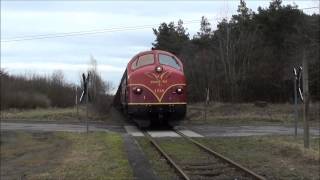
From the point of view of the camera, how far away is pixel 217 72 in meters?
62.8

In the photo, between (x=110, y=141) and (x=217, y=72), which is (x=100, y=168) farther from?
(x=217, y=72)

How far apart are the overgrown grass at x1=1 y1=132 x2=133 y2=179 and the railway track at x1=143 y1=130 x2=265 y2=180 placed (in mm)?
1234

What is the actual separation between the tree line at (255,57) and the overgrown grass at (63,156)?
1349 inches

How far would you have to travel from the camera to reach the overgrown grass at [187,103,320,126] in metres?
33.4

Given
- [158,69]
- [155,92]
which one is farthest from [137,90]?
[158,69]

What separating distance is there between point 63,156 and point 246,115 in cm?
1842

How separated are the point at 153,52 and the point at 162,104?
2658 mm

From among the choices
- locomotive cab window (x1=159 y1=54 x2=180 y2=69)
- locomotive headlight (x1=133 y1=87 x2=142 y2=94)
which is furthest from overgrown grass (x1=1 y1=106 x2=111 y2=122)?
locomotive headlight (x1=133 y1=87 x2=142 y2=94)

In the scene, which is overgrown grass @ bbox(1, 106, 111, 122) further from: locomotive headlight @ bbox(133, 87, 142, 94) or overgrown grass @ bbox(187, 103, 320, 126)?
locomotive headlight @ bbox(133, 87, 142, 94)

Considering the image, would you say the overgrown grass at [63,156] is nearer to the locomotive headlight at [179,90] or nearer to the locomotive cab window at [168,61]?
the locomotive headlight at [179,90]

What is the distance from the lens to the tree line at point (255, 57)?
60.4 m

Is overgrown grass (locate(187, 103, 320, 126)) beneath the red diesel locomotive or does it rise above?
beneath

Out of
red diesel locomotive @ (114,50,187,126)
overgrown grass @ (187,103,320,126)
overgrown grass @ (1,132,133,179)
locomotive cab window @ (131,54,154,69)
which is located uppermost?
locomotive cab window @ (131,54,154,69)

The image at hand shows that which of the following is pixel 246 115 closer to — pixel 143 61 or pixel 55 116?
pixel 143 61
